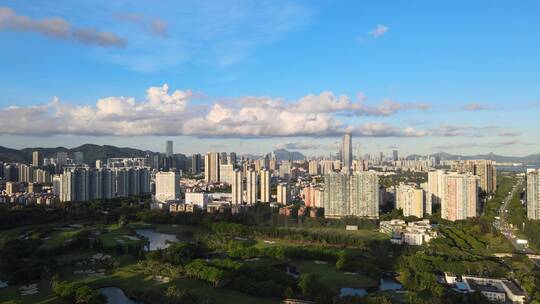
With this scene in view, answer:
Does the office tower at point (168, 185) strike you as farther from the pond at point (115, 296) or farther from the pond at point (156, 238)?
the pond at point (115, 296)

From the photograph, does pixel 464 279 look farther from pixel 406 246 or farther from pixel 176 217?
pixel 176 217

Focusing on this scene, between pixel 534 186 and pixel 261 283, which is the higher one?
pixel 534 186

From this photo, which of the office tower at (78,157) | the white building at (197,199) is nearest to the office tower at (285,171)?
the white building at (197,199)

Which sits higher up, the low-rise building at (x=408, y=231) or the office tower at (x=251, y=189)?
the office tower at (x=251, y=189)

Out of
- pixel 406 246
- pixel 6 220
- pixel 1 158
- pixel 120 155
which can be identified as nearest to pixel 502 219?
pixel 406 246

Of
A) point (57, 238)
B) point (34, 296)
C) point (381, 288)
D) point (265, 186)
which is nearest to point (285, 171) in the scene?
point (265, 186)

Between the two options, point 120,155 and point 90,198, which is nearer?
point 90,198

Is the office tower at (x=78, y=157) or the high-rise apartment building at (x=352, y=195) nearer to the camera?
the high-rise apartment building at (x=352, y=195)
